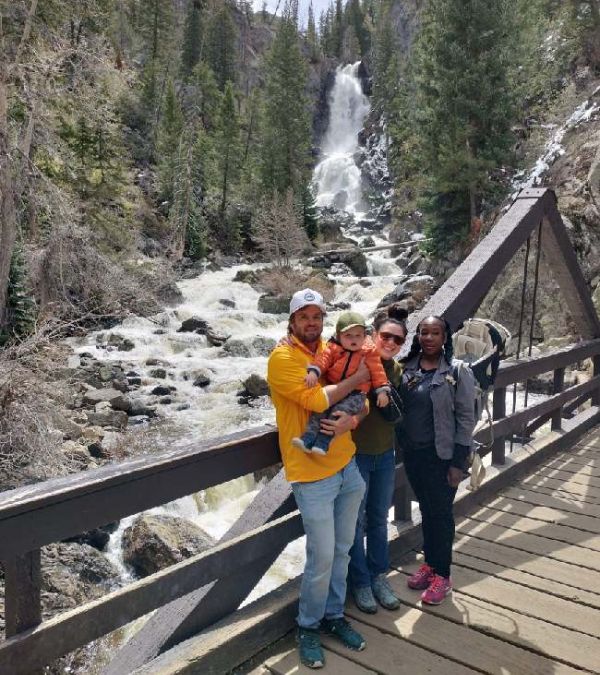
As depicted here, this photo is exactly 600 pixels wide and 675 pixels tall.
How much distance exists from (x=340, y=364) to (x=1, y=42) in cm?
1341

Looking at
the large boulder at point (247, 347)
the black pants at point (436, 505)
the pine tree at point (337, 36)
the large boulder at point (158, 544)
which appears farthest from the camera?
the pine tree at point (337, 36)

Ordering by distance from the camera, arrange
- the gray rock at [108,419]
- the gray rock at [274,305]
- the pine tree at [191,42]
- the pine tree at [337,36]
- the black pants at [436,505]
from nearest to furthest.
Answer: the black pants at [436,505], the gray rock at [108,419], the gray rock at [274,305], the pine tree at [191,42], the pine tree at [337,36]

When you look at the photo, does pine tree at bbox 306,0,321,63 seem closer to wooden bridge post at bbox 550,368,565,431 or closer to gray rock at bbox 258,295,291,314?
gray rock at bbox 258,295,291,314

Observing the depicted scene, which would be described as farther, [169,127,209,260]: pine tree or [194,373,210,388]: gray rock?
[169,127,209,260]: pine tree

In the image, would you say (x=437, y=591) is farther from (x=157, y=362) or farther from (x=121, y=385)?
(x=157, y=362)

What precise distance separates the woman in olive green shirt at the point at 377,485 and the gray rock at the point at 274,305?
2323 centimetres

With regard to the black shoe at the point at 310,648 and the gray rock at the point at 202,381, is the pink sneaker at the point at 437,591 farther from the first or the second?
the gray rock at the point at 202,381

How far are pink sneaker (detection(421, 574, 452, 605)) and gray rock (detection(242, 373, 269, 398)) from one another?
12540 millimetres

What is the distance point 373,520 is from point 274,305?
23.9m

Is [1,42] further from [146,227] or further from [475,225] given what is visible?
[146,227]

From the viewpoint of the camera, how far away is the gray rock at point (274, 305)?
26344mm

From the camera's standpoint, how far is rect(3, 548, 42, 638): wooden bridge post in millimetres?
1721

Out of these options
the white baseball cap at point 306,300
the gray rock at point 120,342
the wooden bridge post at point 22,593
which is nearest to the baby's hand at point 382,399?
the white baseball cap at point 306,300

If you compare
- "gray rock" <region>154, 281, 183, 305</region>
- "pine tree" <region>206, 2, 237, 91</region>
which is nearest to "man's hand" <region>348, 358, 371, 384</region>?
"gray rock" <region>154, 281, 183, 305</region>
